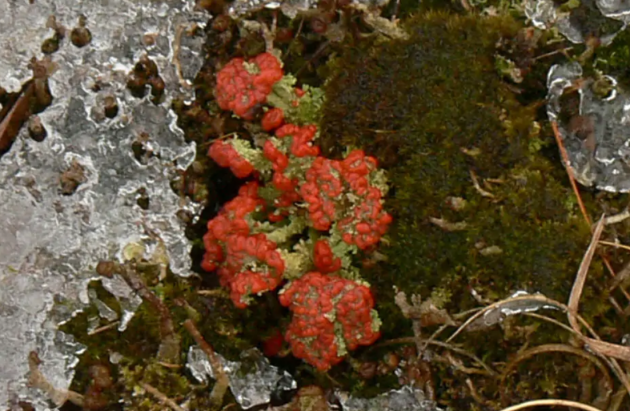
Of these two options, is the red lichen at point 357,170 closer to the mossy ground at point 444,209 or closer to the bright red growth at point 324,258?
the mossy ground at point 444,209

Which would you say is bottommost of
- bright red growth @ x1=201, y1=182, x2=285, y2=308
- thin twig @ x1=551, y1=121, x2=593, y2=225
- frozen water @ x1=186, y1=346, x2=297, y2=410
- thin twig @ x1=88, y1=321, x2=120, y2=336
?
frozen water @ x1=186, y1=346, x2=297, y2=410

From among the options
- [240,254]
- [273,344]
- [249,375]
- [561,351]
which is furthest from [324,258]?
[561,351]

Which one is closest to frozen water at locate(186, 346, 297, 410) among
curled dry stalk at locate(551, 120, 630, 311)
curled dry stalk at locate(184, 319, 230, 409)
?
curled dry stalk at locate(184, 319, 230, 409)

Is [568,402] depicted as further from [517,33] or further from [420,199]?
[517,33]

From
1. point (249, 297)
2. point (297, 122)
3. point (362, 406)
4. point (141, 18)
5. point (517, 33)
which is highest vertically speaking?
point (517, 33)

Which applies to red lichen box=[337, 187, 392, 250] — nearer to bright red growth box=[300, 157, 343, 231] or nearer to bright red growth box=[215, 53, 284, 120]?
bright red growth box=[300, 157, 343, 231]

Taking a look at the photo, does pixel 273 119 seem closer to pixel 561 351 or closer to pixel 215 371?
pixel 215 371

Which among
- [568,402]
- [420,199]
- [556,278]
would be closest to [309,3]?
[420,199]
